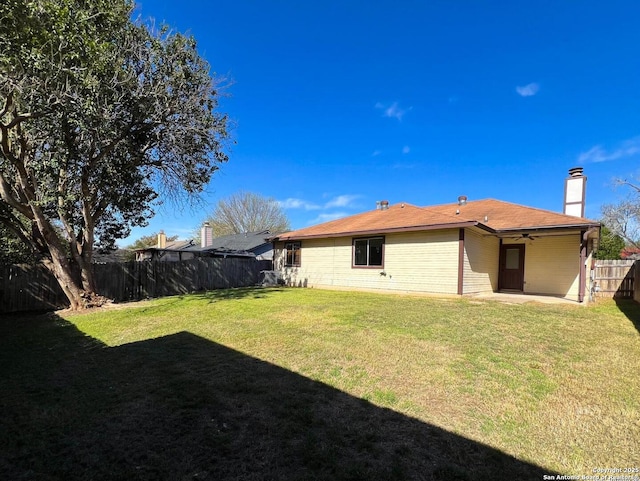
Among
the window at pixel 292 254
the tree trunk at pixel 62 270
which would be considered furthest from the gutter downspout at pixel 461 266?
the tree trunk at pixel 62 270

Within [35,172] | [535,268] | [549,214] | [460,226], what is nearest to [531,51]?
[549,214]

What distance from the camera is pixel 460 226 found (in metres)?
10.8

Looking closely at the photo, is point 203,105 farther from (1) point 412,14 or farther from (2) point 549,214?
(2) point 549,214

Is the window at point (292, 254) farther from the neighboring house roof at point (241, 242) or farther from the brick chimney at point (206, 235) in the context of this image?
the brick chimney at point (206, 235)

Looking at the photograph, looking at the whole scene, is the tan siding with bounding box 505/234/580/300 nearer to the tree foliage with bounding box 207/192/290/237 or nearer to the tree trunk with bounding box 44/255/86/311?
the tree trunk with bounding box 44/255/86/311

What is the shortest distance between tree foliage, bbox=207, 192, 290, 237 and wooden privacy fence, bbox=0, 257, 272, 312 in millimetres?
17888

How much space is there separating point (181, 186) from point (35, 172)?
362cm

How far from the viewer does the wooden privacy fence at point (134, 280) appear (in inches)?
362

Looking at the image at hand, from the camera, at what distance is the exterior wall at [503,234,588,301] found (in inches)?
468

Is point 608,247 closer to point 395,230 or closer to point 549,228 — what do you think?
point 549,228

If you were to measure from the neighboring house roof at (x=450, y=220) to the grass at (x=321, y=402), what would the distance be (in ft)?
16.9

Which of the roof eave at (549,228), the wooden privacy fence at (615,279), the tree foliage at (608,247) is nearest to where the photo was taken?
the roof eave at (549,228)

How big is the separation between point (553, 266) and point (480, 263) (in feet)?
9.09

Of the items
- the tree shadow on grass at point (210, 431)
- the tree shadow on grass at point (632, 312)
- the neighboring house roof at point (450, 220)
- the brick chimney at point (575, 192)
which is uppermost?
the brick chimney at point (575, 192)
